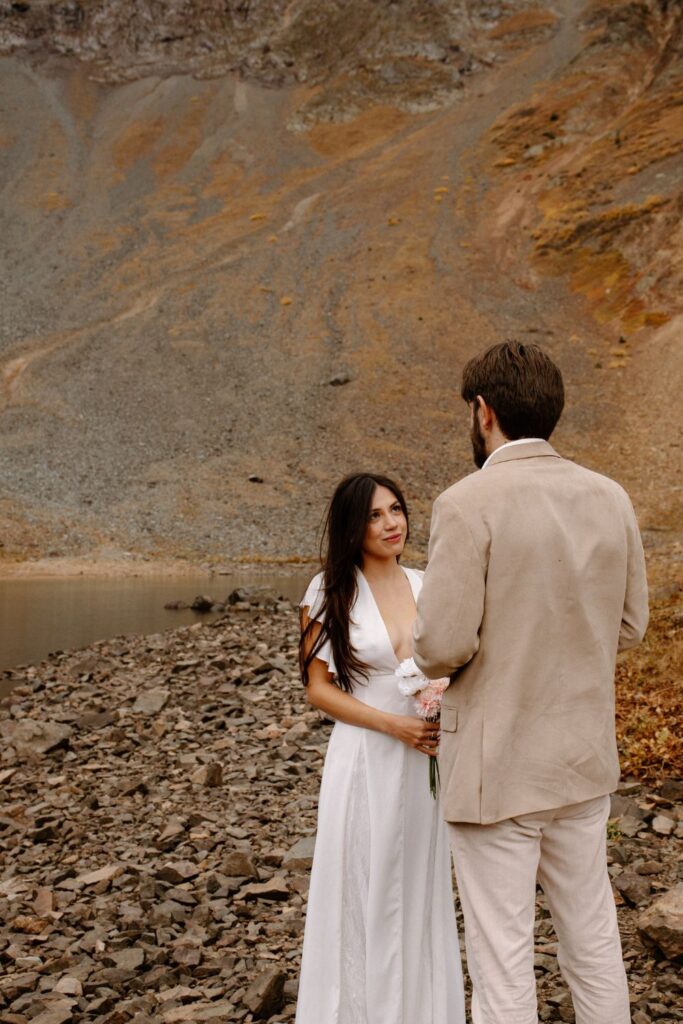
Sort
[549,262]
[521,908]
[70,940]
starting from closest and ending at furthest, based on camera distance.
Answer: [521,908]
[70,940]
[549,262]

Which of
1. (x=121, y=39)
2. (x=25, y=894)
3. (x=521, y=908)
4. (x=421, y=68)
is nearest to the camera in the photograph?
(x=521, y=908)

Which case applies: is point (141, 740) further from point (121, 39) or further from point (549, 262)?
point (121, 39)

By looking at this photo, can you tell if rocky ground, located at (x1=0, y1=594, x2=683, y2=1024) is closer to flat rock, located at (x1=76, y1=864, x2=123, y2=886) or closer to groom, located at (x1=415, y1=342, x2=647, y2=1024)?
flat rock, located at (x1=76, y1=864, x2=123, y2=886)

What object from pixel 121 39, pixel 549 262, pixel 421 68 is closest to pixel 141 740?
pixel 549 262

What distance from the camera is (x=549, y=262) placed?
50.9 meters

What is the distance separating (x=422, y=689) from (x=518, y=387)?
1.07 m

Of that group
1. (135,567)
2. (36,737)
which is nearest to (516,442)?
(36,737)

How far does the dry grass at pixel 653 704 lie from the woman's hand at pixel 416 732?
3981 mm

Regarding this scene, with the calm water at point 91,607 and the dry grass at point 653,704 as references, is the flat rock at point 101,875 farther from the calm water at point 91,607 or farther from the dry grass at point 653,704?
the calm water at point 91,607

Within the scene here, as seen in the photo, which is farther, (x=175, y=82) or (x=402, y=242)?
(x=175, y=82)

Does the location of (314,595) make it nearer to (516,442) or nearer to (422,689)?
(422,689)

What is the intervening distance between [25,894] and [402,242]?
50596 mm

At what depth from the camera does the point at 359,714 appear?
341 centimetres

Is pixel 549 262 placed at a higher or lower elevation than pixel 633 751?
higher
